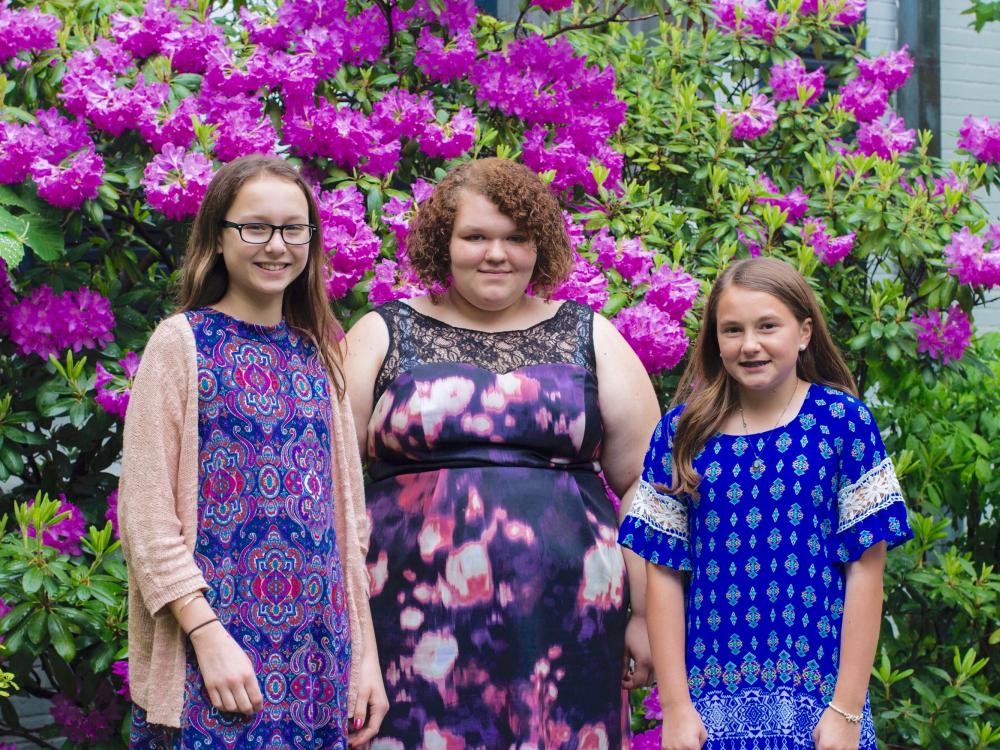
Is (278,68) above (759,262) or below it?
above

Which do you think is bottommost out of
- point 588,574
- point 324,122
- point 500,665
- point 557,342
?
point 500,665

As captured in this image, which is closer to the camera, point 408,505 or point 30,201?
point 408,505

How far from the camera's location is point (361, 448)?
279 centimetres

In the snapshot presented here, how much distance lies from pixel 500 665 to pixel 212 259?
986 mm

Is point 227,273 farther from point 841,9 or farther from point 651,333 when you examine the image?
point 841,9

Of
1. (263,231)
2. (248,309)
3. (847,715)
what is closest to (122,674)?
(248,309)

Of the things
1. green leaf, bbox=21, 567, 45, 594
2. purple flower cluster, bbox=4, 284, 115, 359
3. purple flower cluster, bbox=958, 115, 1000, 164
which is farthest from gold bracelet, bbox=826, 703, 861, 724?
purple flower cluster, bbox=958, 115, 1000, 164

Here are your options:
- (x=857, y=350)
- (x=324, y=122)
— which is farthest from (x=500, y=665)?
(x=857, y=350)

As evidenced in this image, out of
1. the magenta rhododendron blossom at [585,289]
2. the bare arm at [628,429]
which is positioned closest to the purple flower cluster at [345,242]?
the magenta rhododendron blossom at [585,289]

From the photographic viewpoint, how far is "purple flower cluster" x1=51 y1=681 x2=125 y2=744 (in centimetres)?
312

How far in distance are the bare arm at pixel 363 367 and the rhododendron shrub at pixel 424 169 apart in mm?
319

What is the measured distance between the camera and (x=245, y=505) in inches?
86.8

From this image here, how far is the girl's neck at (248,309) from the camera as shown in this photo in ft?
7.59

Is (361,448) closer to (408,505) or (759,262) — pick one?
(408,505)
